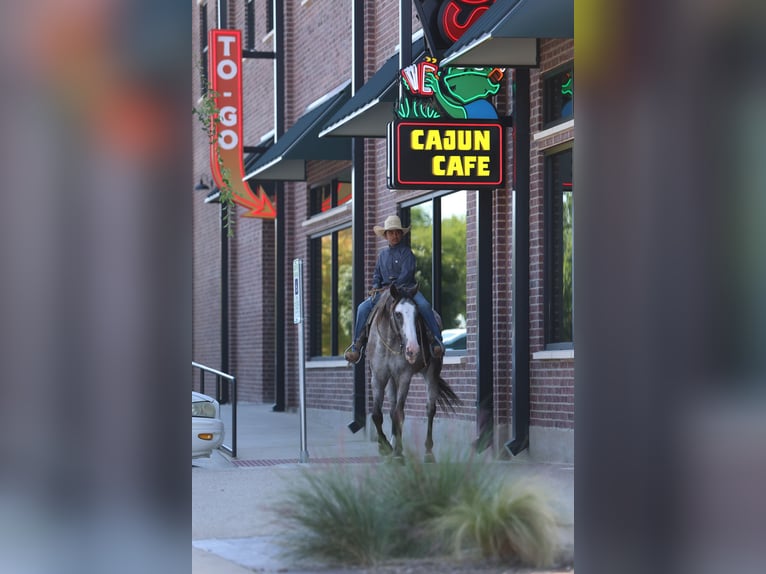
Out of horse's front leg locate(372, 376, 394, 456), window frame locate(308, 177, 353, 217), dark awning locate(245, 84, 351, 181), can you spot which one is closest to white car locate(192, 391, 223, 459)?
horse's front leg locate(372, 376, 394, 456)

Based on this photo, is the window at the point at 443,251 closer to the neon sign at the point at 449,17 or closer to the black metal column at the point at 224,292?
the neon sign at the point at 449,17

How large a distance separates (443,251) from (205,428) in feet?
15.0

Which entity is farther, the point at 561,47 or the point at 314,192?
the point at 314,192

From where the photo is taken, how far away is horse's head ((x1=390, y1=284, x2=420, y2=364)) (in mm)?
13281

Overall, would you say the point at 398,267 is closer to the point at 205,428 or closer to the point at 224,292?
the point at 205,428

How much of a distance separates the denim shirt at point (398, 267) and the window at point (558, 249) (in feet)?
5.44
